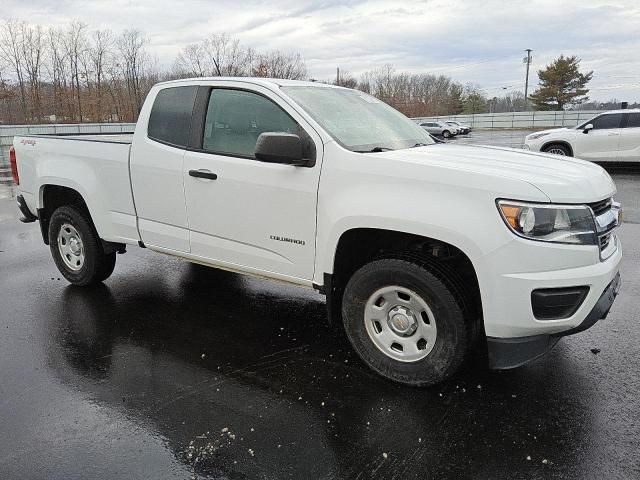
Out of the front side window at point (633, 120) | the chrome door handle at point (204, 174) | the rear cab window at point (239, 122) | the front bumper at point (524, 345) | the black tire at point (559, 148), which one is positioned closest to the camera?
the front bumper at point (524, 345)

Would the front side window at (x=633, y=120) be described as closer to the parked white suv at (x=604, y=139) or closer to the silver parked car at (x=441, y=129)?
the parked white suv at (x=604, y=139)

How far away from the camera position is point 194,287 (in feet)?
18.2

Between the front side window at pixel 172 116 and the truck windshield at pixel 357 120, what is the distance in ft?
3.02

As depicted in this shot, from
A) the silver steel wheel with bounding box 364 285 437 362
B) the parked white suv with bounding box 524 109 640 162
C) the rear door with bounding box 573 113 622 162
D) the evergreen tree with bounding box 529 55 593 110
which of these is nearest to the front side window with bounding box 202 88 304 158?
the silver steel wheel with bounding box 364 285 437 362

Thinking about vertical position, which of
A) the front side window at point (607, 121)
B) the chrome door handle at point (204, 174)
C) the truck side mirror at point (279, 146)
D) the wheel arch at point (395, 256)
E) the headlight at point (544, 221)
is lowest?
the wheel arch at point (395, 256)

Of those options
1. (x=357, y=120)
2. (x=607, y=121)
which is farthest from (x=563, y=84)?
(x=357, y=120)

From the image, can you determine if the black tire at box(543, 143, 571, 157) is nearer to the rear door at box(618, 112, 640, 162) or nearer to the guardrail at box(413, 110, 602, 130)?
the rear door at box(618, 112, 640, 162)

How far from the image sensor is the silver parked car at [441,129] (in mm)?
41500

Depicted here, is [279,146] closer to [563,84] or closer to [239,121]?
[239,121]

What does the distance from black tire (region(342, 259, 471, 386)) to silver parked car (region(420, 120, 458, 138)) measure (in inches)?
1538

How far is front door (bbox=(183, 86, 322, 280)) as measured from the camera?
3.60m

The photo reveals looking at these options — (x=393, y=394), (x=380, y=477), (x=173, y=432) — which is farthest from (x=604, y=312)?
(x=173, y=432)

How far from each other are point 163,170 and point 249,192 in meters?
0.96

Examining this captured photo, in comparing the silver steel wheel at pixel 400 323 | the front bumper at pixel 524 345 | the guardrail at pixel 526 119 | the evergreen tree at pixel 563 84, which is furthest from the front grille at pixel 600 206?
the evergreen tree at pixel 563 84
